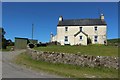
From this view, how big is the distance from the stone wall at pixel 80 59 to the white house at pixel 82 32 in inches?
1147

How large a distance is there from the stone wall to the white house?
29.1m

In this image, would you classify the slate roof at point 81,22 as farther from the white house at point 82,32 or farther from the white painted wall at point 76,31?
the white painted wall at point 76,31

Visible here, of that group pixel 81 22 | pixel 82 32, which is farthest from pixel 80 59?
pixel 81 22

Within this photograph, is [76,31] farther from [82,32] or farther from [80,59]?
[80,59]

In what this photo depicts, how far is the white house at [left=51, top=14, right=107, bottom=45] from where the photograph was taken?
61219 millimetres

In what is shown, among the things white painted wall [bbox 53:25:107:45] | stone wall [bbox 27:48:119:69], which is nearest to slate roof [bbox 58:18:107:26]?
white painted wall [bbox 53:25:107:45]

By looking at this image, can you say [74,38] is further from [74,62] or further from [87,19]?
[74,62]

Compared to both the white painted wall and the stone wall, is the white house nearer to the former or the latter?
the white painted wall

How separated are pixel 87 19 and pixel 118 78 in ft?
145

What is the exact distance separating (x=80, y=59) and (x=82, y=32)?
33.7m

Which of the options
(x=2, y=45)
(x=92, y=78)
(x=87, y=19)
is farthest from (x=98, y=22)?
(x=92, y=78)

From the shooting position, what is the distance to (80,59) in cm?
2789

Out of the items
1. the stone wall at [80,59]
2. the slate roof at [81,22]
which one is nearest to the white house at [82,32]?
the slate roof at [81,22]

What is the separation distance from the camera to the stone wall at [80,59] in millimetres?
25953
